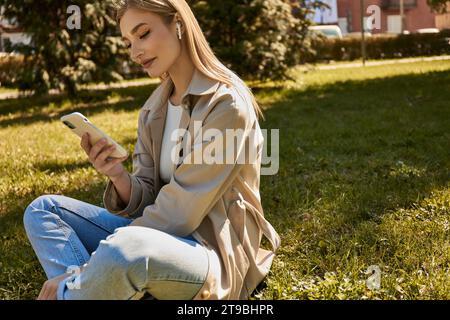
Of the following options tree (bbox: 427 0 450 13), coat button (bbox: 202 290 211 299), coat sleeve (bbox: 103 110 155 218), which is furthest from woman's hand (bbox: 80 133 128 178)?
tree (bbox: 427 0 450 13)

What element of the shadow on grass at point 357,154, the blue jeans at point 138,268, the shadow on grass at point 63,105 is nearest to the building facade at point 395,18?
the shadow on grass at point 63,105

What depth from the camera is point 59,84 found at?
11.4m

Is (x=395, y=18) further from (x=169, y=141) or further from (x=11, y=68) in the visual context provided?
(x=169, y=141)

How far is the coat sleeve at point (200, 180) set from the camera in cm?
224

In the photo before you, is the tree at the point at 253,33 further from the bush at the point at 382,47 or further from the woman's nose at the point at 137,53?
the bush at the point at 382,47

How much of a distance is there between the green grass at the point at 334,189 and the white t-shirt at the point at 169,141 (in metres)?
0.73

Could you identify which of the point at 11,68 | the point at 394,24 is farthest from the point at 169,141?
the point at 394,24

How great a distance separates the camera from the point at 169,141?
2.64 meters

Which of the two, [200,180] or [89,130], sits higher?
[89,130]

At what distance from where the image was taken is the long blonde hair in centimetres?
232

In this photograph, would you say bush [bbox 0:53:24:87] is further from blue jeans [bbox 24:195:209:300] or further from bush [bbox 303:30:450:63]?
bush [bbox 303:30:450:63]

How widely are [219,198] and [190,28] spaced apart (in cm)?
69

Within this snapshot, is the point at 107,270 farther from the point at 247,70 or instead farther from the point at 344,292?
the point at 247,70

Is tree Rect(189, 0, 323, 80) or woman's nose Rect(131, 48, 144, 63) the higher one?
woman's nose Rect(131, 48, 144, 63)
